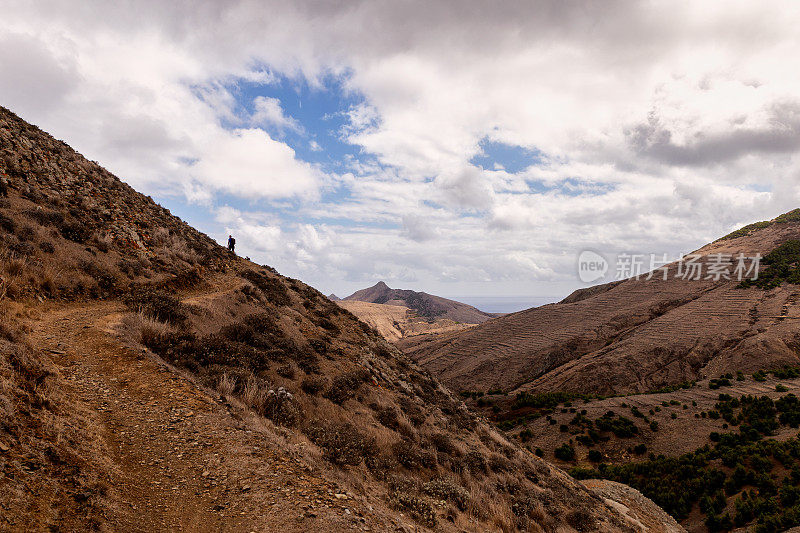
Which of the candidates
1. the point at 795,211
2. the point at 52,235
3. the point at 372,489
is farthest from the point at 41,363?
the point at 795,211

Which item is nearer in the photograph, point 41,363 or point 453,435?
point 41,363

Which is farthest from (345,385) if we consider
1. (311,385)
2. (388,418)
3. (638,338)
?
(638,338)

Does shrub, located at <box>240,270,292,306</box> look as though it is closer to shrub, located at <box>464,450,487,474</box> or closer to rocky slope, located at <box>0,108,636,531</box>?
rocky slope, located at <box>0,108,636,531</box>

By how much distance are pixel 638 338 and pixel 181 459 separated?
230ft

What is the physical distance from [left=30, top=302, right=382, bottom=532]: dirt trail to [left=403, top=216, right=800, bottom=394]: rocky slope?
57657mm

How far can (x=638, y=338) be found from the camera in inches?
2368

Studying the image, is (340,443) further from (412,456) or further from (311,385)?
(311,385)

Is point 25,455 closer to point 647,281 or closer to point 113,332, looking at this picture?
point 113,332

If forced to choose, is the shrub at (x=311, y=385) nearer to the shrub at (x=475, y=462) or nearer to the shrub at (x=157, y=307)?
the shrub at (x=157, y=307)

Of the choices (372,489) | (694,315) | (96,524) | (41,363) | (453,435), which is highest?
(694,315)

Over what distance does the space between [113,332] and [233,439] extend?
558cm

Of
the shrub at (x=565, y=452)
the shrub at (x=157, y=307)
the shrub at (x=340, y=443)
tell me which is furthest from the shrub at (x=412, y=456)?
the shrub at (x=565, y=452)

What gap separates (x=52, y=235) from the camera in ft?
47.0

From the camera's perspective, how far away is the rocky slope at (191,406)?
218 inches
